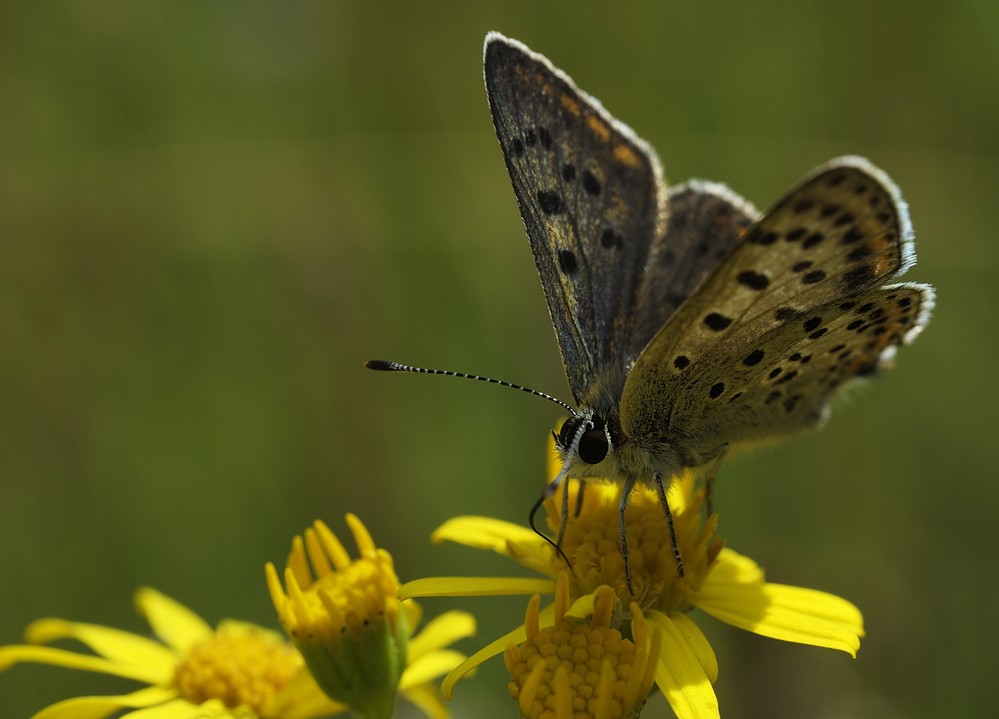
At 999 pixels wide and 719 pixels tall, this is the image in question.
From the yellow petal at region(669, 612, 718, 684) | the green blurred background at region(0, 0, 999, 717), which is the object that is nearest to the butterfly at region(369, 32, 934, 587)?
the yellow petal at region(669, 612, 718, 684)

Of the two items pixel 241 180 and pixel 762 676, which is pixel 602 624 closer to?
pixel 762 676

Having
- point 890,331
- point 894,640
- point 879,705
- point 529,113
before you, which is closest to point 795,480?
point 894,640

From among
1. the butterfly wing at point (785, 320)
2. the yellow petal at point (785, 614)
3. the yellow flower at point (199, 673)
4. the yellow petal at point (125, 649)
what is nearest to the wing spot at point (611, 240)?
the butterfly wing at point (785, 320)

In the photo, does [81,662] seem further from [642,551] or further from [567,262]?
[567,262]

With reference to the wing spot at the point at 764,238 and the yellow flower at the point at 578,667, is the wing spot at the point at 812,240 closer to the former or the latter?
the wing spot at the point at 764,238

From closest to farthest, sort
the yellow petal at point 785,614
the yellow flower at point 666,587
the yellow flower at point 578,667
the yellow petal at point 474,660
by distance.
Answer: the yellow flower at point 578,667 < the yellow petal at point 474,660 < the yellow flower at point 666,587 < the yellow petal at point 785,614

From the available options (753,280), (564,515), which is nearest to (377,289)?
(564,515)
